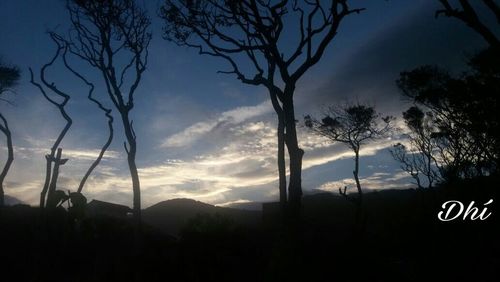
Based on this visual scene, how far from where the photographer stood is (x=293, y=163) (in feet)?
42.4

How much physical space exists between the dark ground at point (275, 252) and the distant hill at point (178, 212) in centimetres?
1395

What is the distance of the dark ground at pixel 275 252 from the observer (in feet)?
27.9

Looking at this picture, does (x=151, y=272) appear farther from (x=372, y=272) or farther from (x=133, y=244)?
(x=133, y=244)

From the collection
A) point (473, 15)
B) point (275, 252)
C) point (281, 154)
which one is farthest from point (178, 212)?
point (473, 15)

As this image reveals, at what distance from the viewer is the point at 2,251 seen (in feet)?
46.8

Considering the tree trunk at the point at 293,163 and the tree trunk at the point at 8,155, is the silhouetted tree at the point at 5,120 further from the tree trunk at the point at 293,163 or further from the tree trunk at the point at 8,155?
the tree trunk at the point at 293,163

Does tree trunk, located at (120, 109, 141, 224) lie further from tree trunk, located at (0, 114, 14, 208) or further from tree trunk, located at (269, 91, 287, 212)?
tree trunk, located at (0, 114, 14, 208)

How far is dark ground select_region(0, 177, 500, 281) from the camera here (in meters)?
8.51

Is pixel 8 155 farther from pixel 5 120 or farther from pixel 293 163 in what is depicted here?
pixel 293 163

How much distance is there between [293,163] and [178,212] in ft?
80.5

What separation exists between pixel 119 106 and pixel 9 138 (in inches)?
396

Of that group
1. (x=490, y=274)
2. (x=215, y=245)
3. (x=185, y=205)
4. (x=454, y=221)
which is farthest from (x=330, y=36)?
(x=185, y=205)

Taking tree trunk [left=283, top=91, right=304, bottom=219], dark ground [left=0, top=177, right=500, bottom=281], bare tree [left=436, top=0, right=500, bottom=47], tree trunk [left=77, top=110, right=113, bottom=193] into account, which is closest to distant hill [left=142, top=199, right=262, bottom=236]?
tree trunk [left=77, top=110, right=113, bottom=193]

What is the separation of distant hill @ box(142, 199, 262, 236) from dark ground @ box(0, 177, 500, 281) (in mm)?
13947
